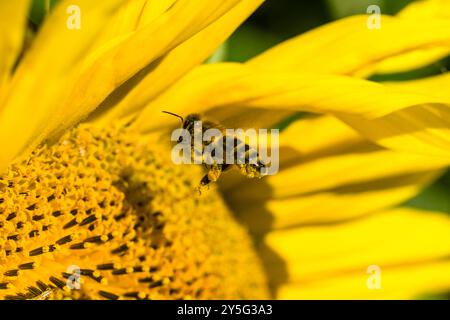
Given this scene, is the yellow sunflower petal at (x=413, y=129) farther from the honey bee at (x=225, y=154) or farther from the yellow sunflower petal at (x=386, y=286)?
the yellow sunflower petal at (x=386, y=286)

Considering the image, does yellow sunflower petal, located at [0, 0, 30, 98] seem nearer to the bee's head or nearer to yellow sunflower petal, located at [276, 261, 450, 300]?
the bee's head

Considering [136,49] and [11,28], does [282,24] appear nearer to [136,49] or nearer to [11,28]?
[136,49]

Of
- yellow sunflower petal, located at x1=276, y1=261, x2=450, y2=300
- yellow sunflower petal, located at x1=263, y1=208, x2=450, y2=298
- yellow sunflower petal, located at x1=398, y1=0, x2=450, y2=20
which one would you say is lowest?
yellow sunflower petal, located at x1=276, y1=261, x2=450, y2=300

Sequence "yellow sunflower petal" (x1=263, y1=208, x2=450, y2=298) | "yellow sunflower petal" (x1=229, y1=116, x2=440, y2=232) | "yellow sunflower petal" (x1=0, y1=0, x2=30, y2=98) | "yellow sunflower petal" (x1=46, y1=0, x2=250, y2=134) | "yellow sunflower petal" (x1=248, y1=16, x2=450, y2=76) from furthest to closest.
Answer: "yellow sunflower petal" (x1=263, y1=208, x2=450, y2=298) < "yellow sunflower petal" (x1=229, y1=116, x2=440, y2=232) < "yellow sunflower petal" (x1=248, y1=16, x2=450, y2=76) < "yellow sunflower petal" (x1=46, y1=0, x2=250, y2=134) < "yellow sunflower petal" (x1=0, y1=0, x2=30, y2=98)

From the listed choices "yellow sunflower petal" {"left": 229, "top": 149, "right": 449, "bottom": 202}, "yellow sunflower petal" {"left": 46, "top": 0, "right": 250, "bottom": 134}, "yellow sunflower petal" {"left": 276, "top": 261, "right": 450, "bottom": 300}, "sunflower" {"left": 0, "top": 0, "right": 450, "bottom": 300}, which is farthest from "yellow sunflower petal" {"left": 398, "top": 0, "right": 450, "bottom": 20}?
"yellow sunflower petal" {"left": 276, "top": 261, "right": 450, "bottom": 300}

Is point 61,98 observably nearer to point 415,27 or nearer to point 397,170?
point 415,27
